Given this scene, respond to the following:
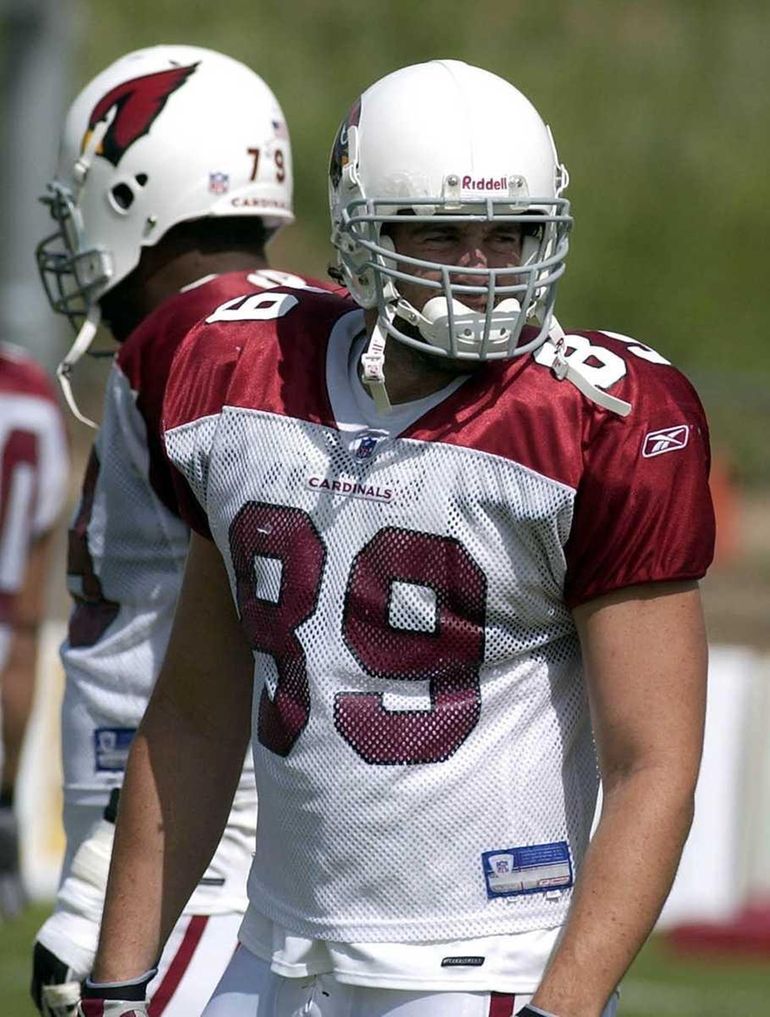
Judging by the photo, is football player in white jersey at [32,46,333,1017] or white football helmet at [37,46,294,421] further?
white football helmet at [37,46,294,421]

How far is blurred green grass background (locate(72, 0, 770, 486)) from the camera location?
69.3 feet

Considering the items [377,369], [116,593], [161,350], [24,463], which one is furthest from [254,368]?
[24,463]

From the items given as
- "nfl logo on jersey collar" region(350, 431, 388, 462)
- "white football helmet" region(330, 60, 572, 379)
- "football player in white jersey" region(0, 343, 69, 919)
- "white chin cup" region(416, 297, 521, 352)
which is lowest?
"football player in white jersey" region(0, 343, 69, 919)

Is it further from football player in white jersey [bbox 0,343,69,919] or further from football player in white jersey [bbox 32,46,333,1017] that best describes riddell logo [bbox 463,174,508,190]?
football player in white jersey [bbox 0,343,69,919]

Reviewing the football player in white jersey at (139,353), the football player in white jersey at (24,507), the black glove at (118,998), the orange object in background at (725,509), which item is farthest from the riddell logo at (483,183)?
the orange object in background at (725,509)

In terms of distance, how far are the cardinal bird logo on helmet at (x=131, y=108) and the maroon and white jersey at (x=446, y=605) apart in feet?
4.59

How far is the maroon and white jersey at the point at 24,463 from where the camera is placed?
568 cm

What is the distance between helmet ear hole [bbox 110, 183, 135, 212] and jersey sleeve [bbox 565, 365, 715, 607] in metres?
1.72

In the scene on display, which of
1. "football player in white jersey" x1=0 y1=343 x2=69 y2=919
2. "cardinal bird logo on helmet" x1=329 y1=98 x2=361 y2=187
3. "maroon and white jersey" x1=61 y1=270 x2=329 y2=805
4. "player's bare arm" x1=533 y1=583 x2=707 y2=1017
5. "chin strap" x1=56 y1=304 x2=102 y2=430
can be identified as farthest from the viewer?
"football player in white jersey" x1=0 y1=343 x2=69 y2=919

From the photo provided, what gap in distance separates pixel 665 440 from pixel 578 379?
137 mm

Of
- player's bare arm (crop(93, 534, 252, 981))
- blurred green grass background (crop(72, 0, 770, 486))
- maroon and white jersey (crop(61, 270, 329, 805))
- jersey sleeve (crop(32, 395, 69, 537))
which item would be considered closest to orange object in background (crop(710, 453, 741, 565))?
blurred green grass background (crop(72, 0, 770, 486))

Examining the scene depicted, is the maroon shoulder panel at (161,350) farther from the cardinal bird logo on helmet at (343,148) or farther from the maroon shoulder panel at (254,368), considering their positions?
the cardinal bird logo on helmet at (343,148)

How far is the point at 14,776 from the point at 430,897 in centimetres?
286

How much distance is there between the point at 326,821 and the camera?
8.51ft
